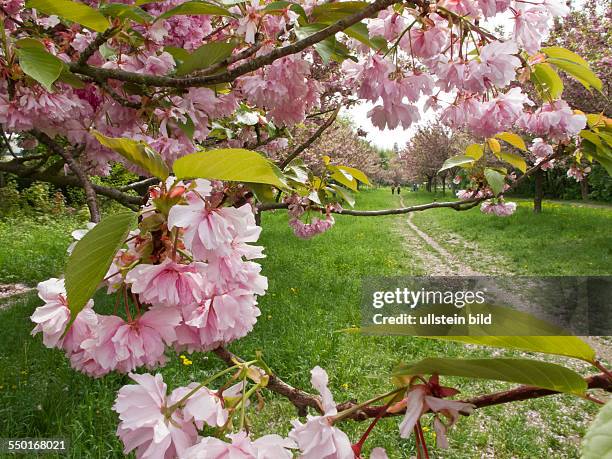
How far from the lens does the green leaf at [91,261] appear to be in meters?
0.53

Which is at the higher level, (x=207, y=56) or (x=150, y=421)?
(x=207, y=56)

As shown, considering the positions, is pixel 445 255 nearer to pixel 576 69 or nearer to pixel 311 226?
pixel 311 226

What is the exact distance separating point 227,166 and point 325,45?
2.04 ft

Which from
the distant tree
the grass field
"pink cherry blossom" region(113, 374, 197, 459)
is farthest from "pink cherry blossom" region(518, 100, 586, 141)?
the distant tree

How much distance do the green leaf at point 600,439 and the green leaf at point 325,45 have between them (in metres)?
0.79

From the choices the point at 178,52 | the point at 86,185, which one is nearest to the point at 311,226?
the point at 178,52

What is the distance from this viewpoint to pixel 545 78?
1.12 m

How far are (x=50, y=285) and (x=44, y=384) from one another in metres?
2.68

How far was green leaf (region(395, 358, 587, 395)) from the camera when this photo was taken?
1.13 feet

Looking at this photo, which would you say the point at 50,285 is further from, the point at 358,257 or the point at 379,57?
the point at 358,257

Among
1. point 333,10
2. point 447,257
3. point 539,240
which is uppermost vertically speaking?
point 333,10

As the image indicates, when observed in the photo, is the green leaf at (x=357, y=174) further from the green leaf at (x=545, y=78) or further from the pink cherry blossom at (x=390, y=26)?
the pink cherry blossom at (x=390, y=26)

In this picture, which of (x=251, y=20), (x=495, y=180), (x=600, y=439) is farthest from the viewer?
(x=495, y=180)

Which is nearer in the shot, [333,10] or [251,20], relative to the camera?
[333,10]
